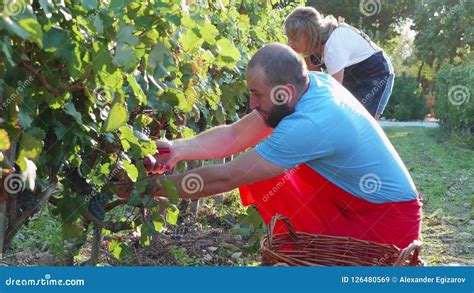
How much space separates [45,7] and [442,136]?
17.3 metres

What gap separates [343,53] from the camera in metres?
5.19

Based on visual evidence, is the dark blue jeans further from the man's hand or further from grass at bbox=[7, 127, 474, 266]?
the man's hand

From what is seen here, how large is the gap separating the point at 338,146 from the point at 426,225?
4.36m

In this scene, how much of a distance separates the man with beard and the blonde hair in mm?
1624

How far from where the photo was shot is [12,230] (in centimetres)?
288

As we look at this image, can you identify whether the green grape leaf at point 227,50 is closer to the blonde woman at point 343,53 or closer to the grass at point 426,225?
the grass at point 426,225

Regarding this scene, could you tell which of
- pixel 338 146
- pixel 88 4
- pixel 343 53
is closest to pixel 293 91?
pixel 338 146

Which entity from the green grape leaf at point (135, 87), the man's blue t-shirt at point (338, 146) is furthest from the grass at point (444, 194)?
the green grape leaf at point (135, 87)

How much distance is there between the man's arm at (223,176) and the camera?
3238 millimetres

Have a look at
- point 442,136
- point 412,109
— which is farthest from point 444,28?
point 442,136

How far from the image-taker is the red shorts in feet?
11.5

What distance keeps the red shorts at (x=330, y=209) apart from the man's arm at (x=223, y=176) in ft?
0.92

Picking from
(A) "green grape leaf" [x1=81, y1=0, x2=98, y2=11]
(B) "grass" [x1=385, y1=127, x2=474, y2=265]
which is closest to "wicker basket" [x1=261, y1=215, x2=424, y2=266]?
(A) "green grape leaf" [x1=81, y1=0, x2=98, y2=11]

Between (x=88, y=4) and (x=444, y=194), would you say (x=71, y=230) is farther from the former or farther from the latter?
(x=444, y=194)
